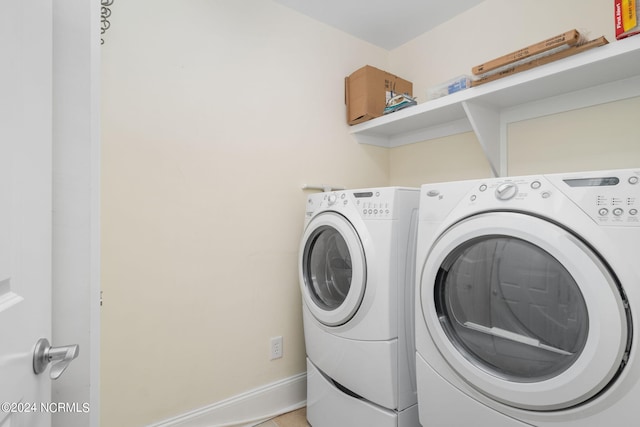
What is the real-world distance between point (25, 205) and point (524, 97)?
1916 millimetres

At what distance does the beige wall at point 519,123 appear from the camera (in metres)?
1.38

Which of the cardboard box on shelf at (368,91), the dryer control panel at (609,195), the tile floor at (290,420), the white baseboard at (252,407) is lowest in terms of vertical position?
the tile floor at (290,420)

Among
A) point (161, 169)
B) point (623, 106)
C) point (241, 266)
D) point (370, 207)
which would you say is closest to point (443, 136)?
point (623, 106)

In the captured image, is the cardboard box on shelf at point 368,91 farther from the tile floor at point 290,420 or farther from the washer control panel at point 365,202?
the tile floor at point 290,420

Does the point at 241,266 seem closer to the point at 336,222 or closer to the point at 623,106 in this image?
the point at 336,222

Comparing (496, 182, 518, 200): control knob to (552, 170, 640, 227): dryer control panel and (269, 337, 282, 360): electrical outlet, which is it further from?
(269, 337, 282, 360): electrical outlet

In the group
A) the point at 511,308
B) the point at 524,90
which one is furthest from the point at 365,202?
the point at 524,90

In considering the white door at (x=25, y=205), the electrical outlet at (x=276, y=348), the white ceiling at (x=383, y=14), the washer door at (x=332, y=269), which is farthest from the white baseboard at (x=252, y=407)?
the white ceiling at (x=383, y=14)

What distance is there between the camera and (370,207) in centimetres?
137

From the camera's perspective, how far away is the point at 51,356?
0.57 metres

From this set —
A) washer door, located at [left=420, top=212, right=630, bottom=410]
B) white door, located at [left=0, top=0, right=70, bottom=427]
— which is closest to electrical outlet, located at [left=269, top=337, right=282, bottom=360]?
washer door, located at [left=420, top=212, right=630, bottom=410]

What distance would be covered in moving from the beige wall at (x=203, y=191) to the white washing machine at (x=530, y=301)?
0.91 m

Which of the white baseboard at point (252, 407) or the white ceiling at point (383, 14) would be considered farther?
the white ceiling at point (383, 14)

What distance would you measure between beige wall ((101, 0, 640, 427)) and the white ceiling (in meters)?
0.07
